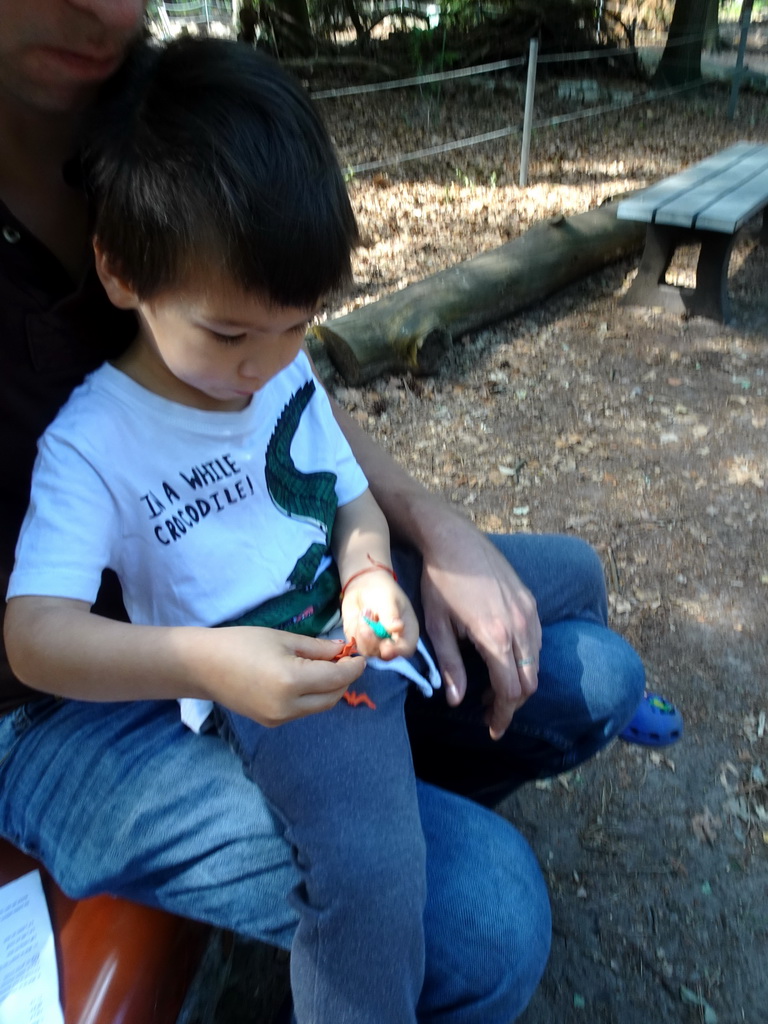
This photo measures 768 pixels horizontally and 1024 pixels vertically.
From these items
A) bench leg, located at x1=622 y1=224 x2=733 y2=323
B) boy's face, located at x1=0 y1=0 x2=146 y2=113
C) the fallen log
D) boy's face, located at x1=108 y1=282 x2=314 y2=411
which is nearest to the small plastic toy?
boy's face, located at x1=108 y1=282 x2=314 y2=411

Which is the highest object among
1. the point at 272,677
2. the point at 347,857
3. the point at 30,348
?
the point at 30,348

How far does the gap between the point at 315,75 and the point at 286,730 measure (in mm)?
9637

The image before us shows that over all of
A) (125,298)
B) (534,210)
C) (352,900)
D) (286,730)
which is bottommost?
(534,210)

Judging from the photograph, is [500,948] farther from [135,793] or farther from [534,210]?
[534,210]

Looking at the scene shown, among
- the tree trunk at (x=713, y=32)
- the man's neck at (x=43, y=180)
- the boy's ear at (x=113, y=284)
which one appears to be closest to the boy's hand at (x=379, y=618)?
the boy's ear at (x=113, y=284)

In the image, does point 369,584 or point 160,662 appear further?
point 369,584

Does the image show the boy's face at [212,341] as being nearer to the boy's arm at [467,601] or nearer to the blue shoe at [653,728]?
the boy's arm at [467,601]

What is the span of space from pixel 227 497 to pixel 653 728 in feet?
4.06

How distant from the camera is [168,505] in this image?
127cm

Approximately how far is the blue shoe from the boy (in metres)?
0.85

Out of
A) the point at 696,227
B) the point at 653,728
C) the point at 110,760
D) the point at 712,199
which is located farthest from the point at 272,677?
the point at 712,199

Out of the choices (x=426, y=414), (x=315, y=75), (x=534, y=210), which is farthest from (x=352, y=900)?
(x=315, y=75)

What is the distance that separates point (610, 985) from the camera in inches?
71.0

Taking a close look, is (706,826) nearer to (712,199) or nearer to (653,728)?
(653,728)
